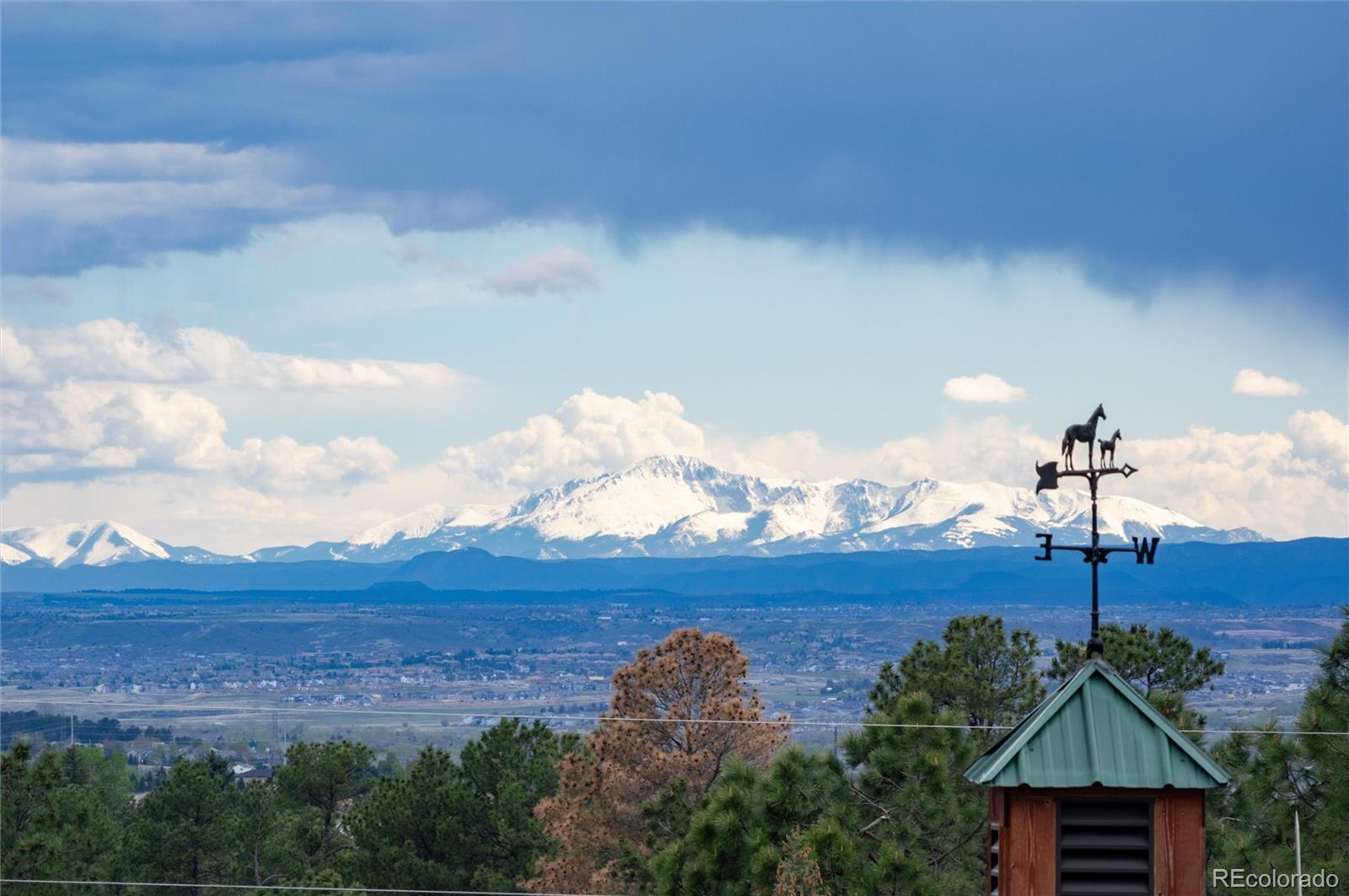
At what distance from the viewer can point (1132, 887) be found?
39.0 ft

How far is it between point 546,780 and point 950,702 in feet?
67.9

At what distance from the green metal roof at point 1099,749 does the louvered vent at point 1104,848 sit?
9.3 inches

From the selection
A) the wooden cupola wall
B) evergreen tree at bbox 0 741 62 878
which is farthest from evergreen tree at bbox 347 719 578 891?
the wooden cupola wall

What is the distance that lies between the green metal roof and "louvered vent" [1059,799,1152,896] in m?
0.24

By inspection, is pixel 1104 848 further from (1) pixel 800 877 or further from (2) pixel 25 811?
(2) pixel 25 811

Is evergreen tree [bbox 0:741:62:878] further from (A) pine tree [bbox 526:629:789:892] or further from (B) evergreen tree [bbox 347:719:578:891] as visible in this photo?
(B) evergreen tree [bbox 347:719:578:891]

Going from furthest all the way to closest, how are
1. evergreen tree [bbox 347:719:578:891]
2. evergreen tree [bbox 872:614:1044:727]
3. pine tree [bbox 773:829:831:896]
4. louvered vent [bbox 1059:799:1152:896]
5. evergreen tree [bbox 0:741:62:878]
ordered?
evergreen tree [bbox 347:719:578:891] < evergreen tree [bbox 0:741:62:878] < evergreen tree [bbox 872:614:1044:727] < pine tree [bbox 773:829:831:896] < louvered vent [bbox 1059:799:1152:896]

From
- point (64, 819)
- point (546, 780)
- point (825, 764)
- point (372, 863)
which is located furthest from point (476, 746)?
point (825, 764)

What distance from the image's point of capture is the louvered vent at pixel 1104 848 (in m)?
11.9

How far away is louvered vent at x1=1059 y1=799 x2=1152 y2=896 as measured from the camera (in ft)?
38.9

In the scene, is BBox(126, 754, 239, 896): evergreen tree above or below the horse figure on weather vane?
below

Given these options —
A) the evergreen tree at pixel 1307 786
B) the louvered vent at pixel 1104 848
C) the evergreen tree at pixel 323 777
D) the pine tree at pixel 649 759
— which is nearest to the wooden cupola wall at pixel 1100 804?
the louvered vent at pixel 1104 848

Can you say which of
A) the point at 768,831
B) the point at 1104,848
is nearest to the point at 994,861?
the point at 1104,848

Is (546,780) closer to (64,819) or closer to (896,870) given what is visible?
(64,819)
